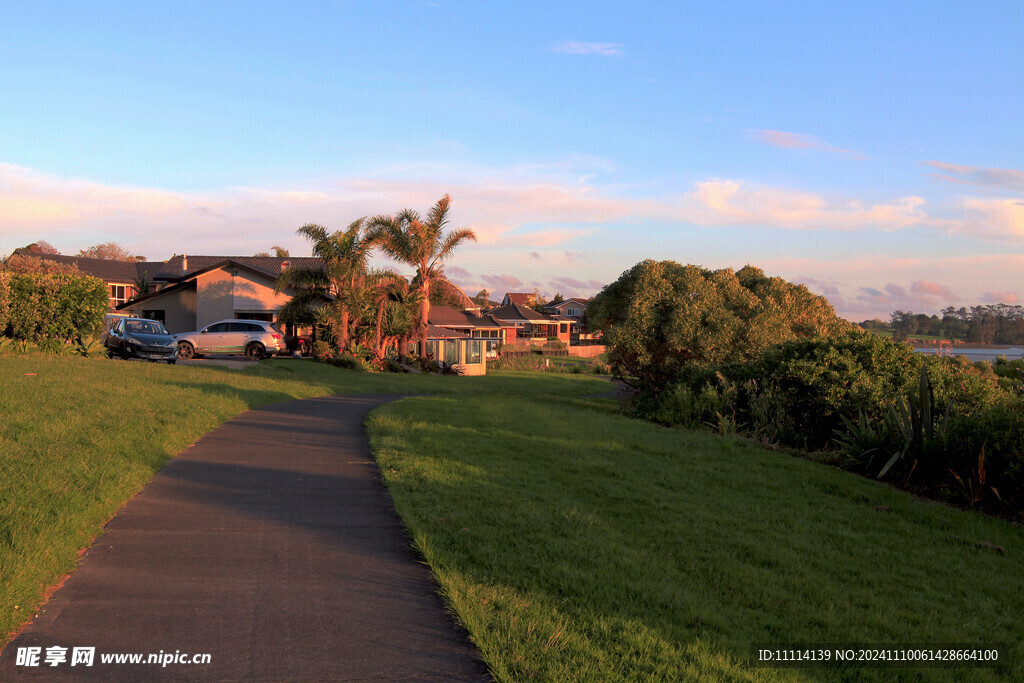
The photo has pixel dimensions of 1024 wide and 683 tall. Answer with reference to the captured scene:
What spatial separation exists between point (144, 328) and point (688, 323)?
18502 millimetres

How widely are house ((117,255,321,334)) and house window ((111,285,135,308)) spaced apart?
1634 cm

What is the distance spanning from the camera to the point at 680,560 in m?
6.46

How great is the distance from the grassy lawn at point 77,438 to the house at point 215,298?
20.6m

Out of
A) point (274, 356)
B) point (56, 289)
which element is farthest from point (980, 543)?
point (274, 356)

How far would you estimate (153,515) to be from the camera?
6.90m

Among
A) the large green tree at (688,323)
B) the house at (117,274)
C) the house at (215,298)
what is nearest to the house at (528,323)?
the house at (117,274)

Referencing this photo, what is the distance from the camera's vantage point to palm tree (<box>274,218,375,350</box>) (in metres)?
34.8

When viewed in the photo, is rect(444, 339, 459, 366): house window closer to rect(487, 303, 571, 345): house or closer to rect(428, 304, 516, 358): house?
rect(428, 304, 516, 358): house

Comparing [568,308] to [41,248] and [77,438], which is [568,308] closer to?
[41,248]

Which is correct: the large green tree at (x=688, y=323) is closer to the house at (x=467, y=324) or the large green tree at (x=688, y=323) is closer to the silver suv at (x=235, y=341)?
the silver suv at (x=235, y=341)

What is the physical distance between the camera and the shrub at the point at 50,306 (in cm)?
2092

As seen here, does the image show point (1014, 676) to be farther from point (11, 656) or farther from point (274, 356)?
point (274, 356)

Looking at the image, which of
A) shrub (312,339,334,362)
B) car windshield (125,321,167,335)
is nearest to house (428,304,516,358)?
shrub (312,339,334,362)

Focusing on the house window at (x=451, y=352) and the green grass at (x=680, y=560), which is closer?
the green grass at (x=680, y=560)
